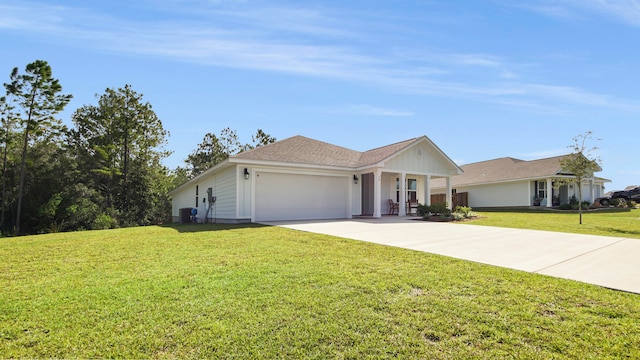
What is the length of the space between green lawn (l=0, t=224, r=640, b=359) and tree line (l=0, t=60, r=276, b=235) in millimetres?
18545

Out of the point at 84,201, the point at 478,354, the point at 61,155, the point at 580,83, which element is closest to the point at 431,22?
the point at 580,83

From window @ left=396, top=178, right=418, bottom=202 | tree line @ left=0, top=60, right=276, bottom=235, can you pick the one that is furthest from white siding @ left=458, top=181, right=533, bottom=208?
tree line @ left=0, top=60, right=276, bottom=235

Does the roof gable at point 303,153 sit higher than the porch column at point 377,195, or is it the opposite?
the roof gable at point 303,153

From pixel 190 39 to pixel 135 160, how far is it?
73.9ft

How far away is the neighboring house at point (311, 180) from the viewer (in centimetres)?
1318

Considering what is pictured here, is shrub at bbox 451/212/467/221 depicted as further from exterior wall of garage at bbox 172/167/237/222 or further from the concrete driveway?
exterior wall of garage at bbox 172/167/237/222

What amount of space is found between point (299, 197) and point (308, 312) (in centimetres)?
1136

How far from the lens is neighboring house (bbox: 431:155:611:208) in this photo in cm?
2327

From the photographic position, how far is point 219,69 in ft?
38.3

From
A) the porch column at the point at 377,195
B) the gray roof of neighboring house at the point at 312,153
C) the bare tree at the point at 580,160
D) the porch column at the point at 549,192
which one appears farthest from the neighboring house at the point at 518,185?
the porch column at the point at 377,195

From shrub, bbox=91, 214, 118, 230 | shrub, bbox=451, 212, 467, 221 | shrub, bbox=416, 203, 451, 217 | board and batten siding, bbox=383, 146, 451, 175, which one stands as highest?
board and batten siding, bbox=383, 146, 451, 175

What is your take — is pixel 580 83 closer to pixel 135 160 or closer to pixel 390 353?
pixel 390 353

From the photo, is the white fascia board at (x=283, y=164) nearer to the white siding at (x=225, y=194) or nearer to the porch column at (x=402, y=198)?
the white siding at (x=225, y=194)

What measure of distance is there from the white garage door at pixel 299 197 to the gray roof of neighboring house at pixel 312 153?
2.46 feet
